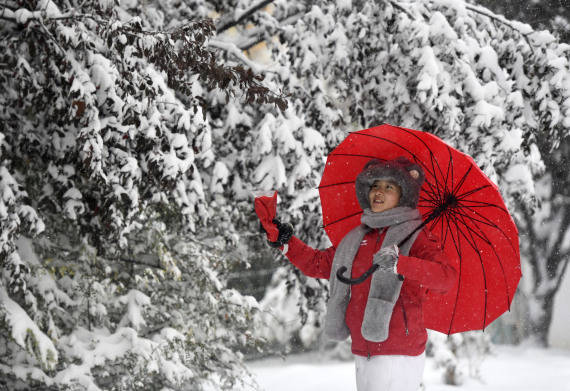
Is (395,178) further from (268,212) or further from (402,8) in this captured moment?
(402,8)

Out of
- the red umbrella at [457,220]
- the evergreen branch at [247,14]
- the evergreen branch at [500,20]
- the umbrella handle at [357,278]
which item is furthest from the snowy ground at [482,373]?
the umbrella handle at [357,278]

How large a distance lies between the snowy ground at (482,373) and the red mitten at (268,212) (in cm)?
765

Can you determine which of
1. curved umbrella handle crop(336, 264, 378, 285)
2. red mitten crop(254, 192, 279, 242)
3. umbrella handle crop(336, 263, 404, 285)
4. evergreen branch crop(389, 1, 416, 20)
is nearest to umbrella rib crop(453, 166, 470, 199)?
umbrella handle crop(336, 263, 404, 285)

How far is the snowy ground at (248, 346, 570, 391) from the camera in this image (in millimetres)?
10414

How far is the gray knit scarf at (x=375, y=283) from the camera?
8.33 ft

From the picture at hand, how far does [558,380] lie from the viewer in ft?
34.6

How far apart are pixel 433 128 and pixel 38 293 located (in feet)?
10.3

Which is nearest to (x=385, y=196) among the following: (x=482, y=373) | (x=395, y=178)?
(x=395, y=178)

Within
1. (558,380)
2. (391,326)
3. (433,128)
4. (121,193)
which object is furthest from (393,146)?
(558,380)

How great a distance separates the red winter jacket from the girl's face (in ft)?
0.37

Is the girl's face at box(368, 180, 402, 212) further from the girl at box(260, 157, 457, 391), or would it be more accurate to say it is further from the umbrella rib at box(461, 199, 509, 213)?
the umbrella rib at box(461, 199, 509, 213)

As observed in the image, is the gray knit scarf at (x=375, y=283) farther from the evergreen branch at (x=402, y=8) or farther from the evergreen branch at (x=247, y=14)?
the evergreen branch at (x=247, y=14)

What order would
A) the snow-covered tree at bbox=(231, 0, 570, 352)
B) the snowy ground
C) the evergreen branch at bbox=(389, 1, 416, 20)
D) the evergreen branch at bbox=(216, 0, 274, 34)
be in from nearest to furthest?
the snow-covered tree at bbox=(231, 0, 570, 352), the evergreen branch at bbox=(389, 1, 416, 20), the evergreen branch at bbox=(216, 0, 274, 34), the snowy ground

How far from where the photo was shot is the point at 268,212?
9.20 ft
